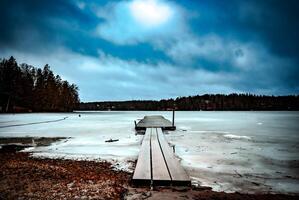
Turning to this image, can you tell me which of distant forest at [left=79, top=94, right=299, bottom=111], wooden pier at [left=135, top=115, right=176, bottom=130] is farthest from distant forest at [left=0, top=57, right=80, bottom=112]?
distant forest at [left=79, top=94, right=299, bottom=111]

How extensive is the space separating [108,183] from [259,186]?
3040mm

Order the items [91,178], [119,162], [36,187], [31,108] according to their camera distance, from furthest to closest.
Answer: [31,108] < [119,162] < [91,178] < [36,187]

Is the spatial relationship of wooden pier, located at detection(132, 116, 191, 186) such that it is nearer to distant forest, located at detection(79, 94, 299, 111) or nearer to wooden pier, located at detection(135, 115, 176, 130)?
wooden pier, located at detection(135, 115, 176, 130)

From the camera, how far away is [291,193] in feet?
14.1

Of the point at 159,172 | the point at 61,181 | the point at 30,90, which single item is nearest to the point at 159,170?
the point at 159,172

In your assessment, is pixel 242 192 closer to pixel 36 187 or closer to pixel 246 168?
pixel 246 168

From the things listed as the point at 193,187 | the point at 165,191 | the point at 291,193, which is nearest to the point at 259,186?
the point at 291,193

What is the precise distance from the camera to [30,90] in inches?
2429

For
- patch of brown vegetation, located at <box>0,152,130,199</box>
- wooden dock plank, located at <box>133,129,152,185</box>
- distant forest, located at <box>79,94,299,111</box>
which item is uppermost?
distant forest, located at <box>79,94,299,111</box>

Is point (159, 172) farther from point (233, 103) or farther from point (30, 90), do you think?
point (233, 103)

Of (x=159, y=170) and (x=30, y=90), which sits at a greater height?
(x=30, y=90)

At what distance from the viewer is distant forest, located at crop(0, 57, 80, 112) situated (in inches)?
2218

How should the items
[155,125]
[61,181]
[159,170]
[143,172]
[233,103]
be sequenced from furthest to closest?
[233,103], [155,125], [159,170], [143,172], [61,181]

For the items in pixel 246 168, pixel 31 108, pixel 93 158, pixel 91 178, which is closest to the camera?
pixel 91 178
